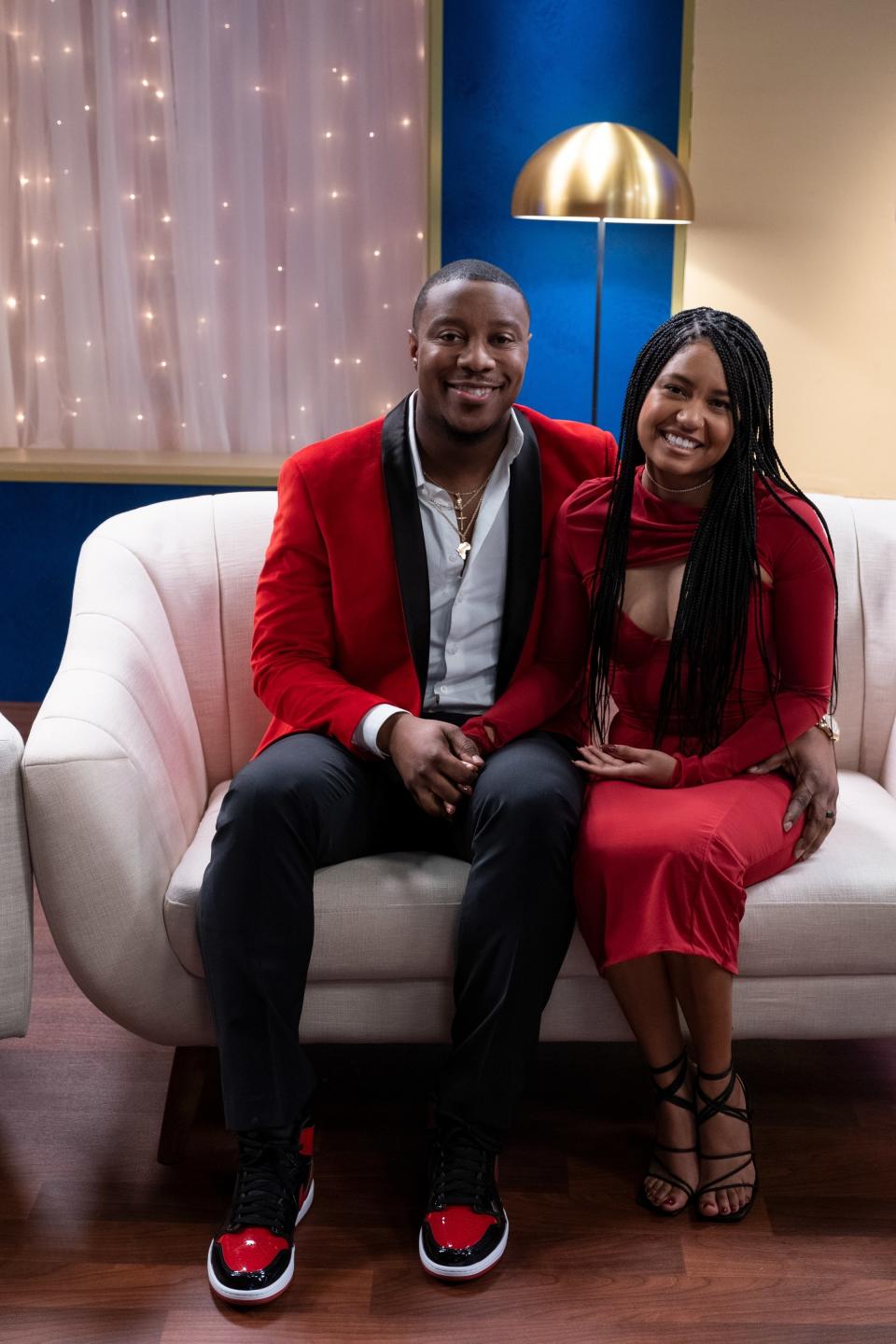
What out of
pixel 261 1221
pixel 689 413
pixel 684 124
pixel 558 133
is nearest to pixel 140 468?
pixel 558 133

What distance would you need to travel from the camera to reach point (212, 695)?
204 cm

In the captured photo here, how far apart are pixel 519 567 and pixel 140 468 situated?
5.59 ft

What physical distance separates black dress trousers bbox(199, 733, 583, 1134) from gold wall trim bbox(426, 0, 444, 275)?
1.93 metres

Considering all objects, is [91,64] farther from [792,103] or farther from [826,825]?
[826,825]

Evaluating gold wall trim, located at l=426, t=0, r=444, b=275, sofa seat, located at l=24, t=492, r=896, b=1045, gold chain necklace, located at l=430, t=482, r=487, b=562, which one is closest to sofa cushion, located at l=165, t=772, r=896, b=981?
sofa seat, located at l=24, t=492, r=896, b=1045

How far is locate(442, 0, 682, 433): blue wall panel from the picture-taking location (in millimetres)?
3023

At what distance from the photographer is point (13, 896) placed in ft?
5.36

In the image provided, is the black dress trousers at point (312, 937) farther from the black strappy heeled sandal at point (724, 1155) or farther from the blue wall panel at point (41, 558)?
the blue wall panel at point (41, 558)

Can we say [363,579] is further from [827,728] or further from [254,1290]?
[254,1290]

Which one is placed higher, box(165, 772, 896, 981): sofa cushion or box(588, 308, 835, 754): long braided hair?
box(588, 308, 835, 754): long braided hair

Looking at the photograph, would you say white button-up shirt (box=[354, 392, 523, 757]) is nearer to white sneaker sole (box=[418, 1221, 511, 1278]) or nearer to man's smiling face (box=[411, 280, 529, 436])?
man's smiling face (box=[411, 280, 529, 436])

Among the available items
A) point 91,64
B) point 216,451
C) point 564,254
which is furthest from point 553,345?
point 91,64

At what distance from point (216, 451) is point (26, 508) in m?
0.53

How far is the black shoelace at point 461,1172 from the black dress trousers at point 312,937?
0.09ft
